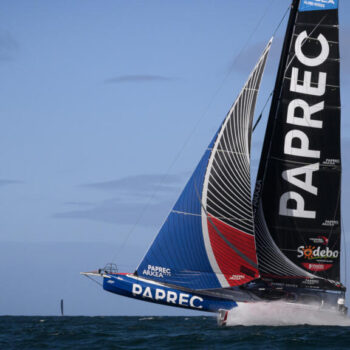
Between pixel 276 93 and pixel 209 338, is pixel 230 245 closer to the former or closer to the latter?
pixel 209 338

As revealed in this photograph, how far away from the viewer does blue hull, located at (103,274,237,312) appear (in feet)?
99.3

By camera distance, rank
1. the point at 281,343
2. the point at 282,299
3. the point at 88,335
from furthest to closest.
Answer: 1. the point at 282,299
2. the point at 88,335
3. the point at 281,343

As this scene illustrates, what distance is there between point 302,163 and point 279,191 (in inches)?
55.2

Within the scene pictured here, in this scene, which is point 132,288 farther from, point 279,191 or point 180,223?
point 279,191

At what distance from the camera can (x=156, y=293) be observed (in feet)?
99.2

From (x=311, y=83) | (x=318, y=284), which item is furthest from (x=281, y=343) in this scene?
(x=311, y=83)

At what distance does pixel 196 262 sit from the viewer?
30.4 m

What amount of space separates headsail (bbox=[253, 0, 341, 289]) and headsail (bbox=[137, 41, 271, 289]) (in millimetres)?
1934

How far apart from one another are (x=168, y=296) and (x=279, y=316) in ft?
13.9

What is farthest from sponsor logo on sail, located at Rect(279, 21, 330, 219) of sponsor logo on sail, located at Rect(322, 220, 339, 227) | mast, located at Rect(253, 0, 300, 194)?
sponsor logo on sail, located at Rect(322, 220, 339, 227)

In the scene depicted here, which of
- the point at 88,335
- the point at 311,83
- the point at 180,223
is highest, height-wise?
the point at 311,83

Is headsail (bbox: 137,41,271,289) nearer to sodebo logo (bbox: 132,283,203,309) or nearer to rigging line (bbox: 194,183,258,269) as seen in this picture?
rigging line (bbox: 194,183,258,269)

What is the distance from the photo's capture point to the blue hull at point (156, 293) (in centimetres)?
3027

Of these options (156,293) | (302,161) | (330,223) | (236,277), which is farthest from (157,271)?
(330,223)
